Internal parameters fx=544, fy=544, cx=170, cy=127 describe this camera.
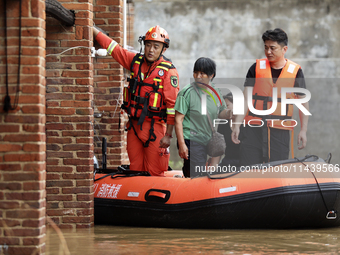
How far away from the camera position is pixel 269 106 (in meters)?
5.30

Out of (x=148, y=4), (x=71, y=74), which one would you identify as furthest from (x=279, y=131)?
(x=148, y=4)

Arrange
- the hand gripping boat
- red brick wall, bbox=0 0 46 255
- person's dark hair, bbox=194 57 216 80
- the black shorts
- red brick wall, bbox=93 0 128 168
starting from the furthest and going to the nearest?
1. red brick wall, bbox=93 0 128 168
2. the black shorts
3. person's dark hair, bbox=194 57 216 80
4. the hand gripping boat
5. red brick wall, bbox=0 0 46 255

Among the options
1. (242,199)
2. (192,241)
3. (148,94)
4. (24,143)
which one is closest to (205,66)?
(148,94)

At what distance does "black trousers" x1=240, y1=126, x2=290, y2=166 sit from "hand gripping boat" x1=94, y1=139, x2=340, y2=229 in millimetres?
214

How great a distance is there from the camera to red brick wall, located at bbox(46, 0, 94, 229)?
5.30 m

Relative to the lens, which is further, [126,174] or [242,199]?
[126,174]

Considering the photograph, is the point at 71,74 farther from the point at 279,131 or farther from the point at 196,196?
the point at 279,131

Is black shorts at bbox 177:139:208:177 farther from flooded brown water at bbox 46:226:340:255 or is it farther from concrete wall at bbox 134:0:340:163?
concrete wall at bbox 134:0:340:163

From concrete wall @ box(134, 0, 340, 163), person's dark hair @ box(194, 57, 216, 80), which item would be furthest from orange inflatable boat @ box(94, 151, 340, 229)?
concrete wall @ box(134, 0, 340, 163)

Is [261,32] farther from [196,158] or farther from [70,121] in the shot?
[70,121]

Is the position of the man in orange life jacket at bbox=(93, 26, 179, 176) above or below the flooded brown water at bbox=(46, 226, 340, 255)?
above

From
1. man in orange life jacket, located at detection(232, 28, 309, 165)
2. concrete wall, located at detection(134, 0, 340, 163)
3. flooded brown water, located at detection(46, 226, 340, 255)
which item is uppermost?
concrete wall, located at detection(134, 0, 340, 163)

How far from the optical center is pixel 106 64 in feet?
23.0

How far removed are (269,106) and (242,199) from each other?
0.96m
